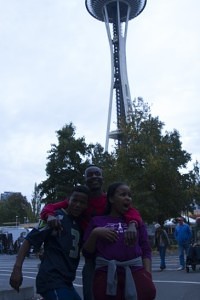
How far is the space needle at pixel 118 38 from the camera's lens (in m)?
73.2

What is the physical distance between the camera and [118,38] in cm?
8381

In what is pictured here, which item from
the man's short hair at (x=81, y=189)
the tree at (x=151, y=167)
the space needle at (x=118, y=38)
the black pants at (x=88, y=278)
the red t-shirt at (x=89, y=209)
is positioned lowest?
the black pants at (x=88, y=278)

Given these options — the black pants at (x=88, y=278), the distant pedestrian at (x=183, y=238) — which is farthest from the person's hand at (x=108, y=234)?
the distant pedestrian at (x=183, y=238)

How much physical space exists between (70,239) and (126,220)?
0.65 m

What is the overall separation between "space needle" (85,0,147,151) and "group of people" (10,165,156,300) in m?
53.1

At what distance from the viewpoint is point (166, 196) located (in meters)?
36.0

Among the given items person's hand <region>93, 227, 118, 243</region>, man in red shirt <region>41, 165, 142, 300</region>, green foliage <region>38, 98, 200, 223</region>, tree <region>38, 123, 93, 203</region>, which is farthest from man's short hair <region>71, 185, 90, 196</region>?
tree <region>38, 123, 93, 203</region>

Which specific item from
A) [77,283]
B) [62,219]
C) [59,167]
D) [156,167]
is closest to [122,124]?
[156,167]

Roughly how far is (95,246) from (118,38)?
81.8 m

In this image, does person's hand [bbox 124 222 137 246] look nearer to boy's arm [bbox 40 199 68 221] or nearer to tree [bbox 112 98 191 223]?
boy's arm [bbox 40 199 68 221]

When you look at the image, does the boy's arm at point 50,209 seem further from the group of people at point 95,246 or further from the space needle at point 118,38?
the space needle at point 118,38

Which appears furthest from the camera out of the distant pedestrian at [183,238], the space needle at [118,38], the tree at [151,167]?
the space needle at [118,38]

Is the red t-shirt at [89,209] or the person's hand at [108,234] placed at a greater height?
the red t-shirt at [89,209]

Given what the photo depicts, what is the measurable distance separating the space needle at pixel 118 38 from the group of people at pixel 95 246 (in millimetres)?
53112
